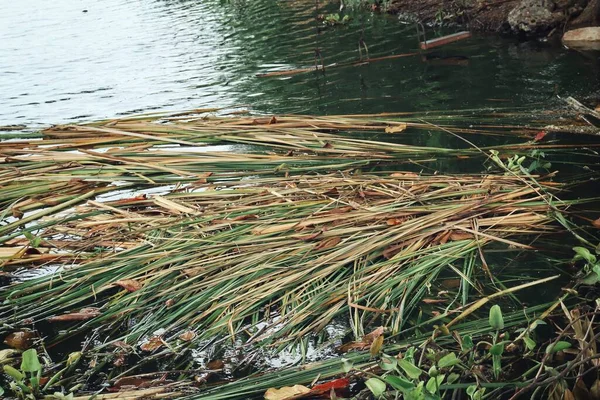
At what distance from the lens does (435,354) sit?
2.54 metres

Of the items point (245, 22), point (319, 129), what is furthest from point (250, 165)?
point (245, 22)

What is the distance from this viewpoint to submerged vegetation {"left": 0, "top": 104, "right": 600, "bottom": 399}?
2.62 m

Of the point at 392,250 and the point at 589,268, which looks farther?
the point at 392,250

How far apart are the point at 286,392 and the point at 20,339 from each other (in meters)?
1.36

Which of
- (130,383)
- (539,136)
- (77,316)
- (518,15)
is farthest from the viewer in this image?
(518,15)

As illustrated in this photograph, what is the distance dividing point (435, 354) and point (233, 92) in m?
5.30

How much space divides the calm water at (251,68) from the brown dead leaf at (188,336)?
3.60 meters

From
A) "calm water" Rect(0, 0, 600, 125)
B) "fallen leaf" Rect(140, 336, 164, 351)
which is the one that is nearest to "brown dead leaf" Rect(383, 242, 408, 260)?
"fallen leaf" Rect(140, 336, 164, 351)

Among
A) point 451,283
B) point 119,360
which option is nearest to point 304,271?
point 451,283

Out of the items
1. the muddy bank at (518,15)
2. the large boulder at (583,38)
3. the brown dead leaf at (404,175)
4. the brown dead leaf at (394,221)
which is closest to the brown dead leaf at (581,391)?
the brown dead leaf at (394,221)

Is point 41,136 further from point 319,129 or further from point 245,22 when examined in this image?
point 245,22

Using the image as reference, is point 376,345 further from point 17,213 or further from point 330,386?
point 17,213

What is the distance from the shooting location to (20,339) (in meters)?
3.16

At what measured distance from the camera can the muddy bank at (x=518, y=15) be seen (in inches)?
333
